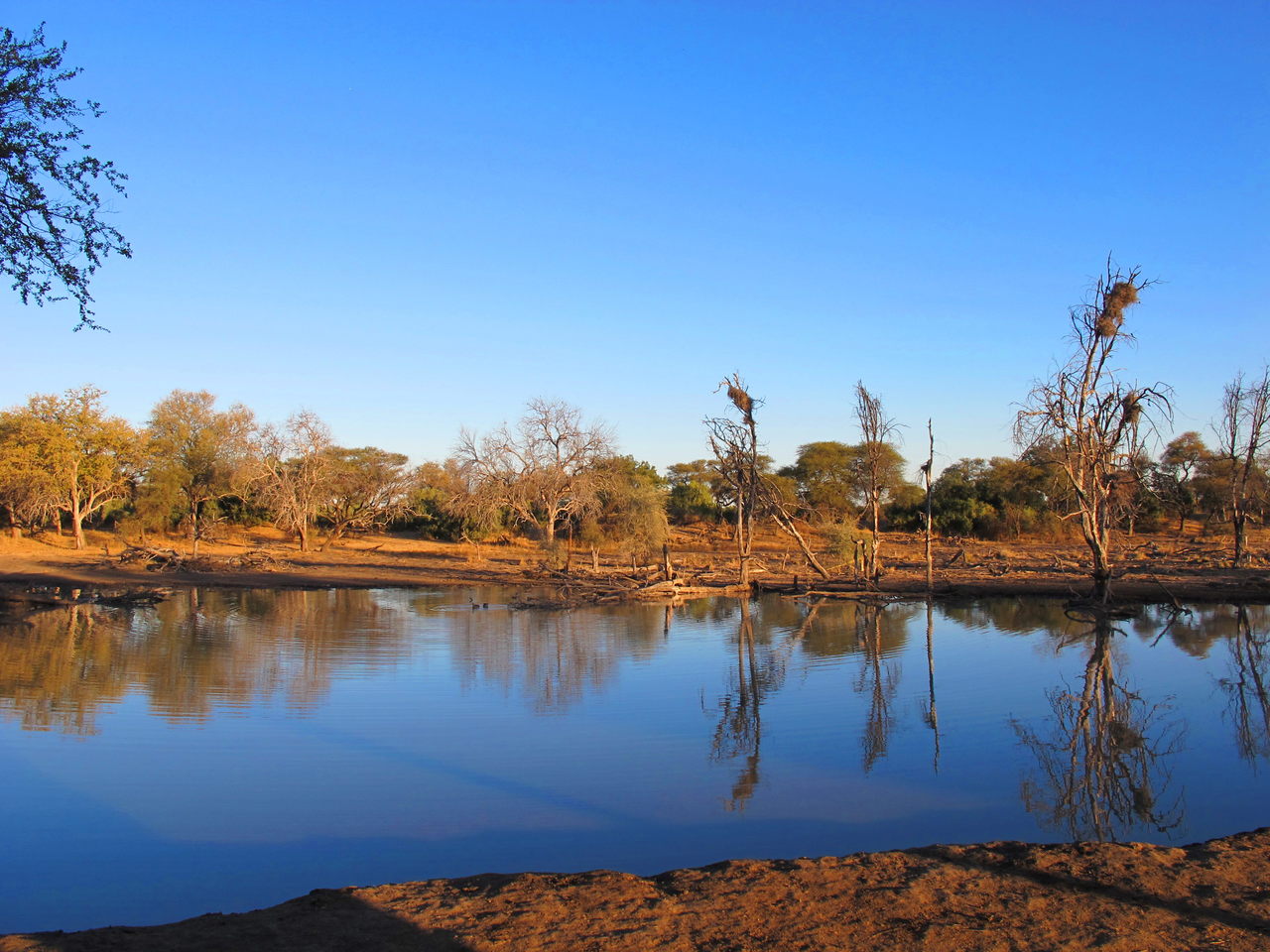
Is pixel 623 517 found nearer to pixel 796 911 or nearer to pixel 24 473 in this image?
pixel 24 473

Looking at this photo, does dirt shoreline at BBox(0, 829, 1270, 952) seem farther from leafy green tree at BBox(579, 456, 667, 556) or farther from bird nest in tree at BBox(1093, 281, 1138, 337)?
leafy green tree at BBox(579, 456, 667, 556)

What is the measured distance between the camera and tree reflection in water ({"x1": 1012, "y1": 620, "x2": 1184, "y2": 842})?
22.8ft

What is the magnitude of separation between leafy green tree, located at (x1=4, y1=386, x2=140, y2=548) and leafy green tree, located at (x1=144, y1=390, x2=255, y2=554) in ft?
4.51

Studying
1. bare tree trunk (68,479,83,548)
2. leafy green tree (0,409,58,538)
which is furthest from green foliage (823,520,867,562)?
leafy green tree (0,409,58,538)

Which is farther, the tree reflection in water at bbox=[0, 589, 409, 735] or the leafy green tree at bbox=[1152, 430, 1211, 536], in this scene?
the leafy green tree at bbox=[1152, 430, 1211, 536]

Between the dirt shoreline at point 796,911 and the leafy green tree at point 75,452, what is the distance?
36.9 m

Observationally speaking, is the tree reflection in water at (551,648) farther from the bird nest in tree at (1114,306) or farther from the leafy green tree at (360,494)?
the leafy green tree at (360,494)

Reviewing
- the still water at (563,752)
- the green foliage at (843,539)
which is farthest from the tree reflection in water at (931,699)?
the green foliage at (843,539)

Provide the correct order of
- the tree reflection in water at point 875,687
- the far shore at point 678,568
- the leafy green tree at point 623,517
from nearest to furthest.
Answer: the tree reflection in water at point 875,687, the far shore at point 678,568, the leafy green tree at point 623,517

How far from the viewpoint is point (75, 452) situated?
3697cm

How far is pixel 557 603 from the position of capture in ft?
78.2

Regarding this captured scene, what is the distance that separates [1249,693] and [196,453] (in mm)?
41129

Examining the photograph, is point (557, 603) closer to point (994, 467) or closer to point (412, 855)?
point (412, 855)

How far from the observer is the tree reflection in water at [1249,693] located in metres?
9.48
